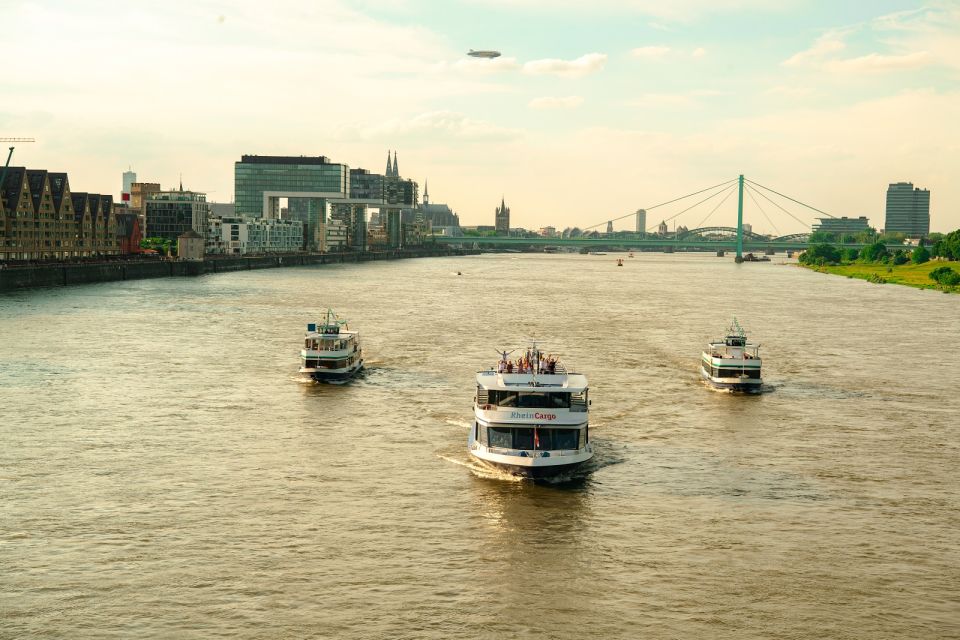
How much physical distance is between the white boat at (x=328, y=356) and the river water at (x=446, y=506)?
1.29 meters

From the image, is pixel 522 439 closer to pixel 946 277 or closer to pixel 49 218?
pixel 49 218

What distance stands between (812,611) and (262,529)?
51.7ft

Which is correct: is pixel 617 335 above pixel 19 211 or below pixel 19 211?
below

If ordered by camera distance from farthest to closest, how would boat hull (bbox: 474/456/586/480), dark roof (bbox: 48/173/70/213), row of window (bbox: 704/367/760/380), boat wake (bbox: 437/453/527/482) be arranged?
dark roof (bbox: 48/173/70/213) < row of window (bbox: 704/367/760/380) < boat wake (bbox: 437/453/527/482) < boat hull (bbox: 474/456/586/480)

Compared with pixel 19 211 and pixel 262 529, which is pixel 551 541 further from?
pixel 19 211

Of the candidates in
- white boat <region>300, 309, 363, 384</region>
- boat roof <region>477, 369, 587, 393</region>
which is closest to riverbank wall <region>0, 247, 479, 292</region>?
white boat <region>300, 309, 363, 384</region>

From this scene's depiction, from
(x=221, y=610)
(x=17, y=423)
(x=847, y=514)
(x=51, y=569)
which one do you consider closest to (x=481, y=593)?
(x=221, y=610)

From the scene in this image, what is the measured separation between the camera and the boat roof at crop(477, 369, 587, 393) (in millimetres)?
38750

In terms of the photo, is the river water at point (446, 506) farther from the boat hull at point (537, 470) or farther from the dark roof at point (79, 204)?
the dark roof at point (79, 204)

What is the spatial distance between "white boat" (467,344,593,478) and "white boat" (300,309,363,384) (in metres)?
20.9

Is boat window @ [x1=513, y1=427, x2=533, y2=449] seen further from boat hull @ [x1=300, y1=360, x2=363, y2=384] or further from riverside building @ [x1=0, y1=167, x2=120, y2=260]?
riverside building @ [x1=0, y1=167, x2=120, y2=260]

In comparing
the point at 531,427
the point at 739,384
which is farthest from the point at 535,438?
the point at 739,384

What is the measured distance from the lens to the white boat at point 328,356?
59438 millimetres

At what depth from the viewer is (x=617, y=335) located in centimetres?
8994
